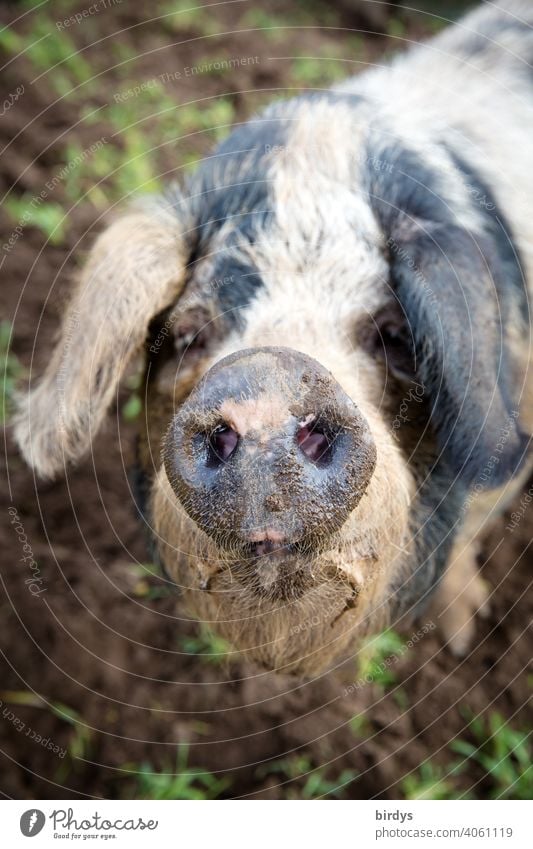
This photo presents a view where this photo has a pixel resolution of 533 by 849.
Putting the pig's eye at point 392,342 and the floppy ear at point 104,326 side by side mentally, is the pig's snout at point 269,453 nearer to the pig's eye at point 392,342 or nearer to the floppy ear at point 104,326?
the pig's eye at point 392,342

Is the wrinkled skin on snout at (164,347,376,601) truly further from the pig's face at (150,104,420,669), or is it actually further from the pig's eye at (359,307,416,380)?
the pig's eye at (359,307,416,380)

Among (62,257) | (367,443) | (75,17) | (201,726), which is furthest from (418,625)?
(75,17)

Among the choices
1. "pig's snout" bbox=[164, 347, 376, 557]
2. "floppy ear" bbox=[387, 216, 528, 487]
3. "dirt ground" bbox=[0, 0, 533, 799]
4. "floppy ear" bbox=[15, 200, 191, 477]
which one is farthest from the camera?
"dirt ground" bbox=[0, 0, 533, 799]

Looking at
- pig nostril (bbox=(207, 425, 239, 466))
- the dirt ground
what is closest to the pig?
pig nostril (bbox=(207, 425, 239, 466))

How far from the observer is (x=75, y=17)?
12.2ft

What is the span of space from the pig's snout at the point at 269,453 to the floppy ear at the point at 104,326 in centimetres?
49

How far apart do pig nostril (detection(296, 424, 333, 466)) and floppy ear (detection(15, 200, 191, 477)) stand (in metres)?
0.63

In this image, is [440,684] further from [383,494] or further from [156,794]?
[383,494]

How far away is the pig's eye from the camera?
1722mm

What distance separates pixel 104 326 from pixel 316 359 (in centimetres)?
59
